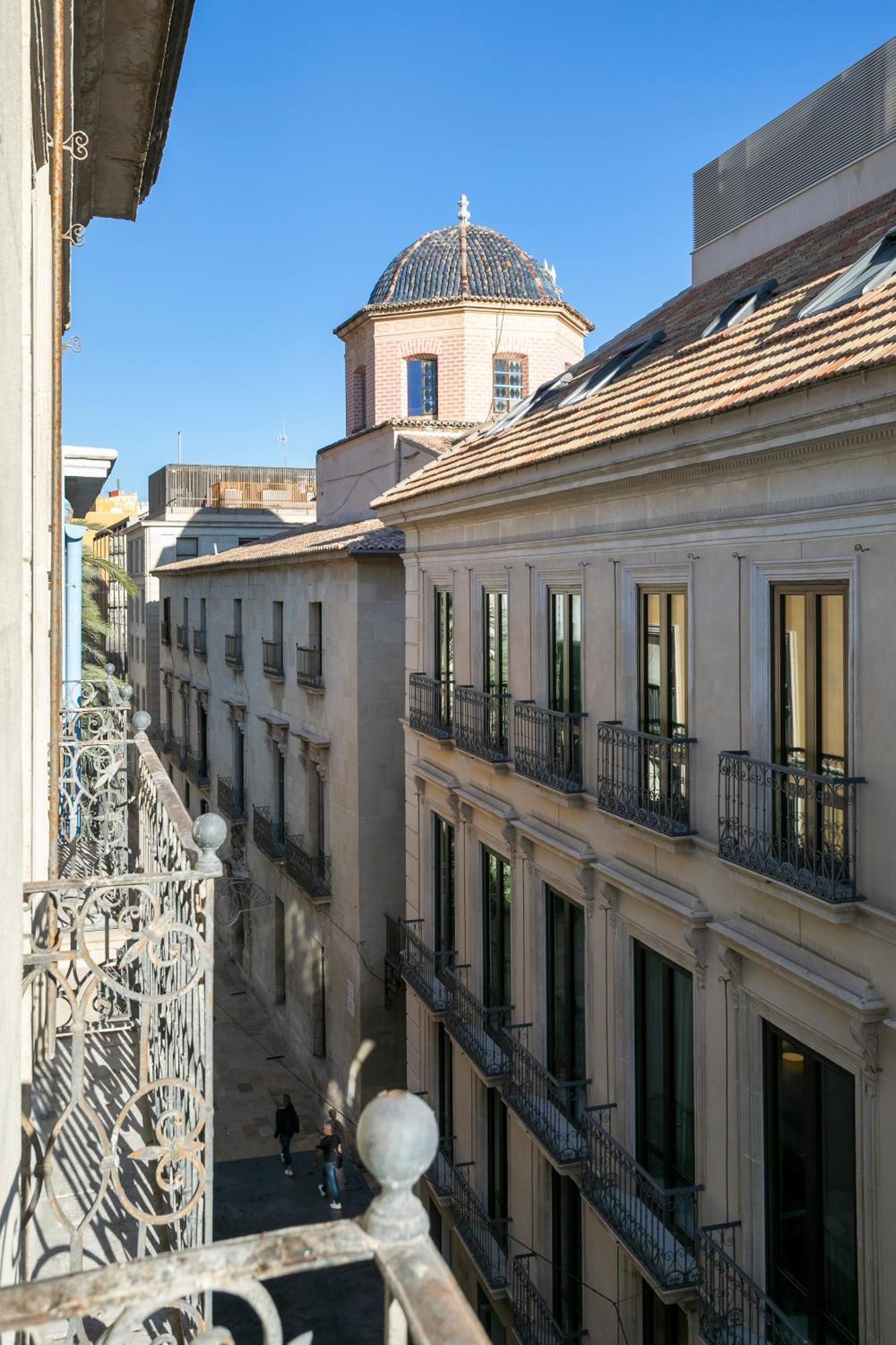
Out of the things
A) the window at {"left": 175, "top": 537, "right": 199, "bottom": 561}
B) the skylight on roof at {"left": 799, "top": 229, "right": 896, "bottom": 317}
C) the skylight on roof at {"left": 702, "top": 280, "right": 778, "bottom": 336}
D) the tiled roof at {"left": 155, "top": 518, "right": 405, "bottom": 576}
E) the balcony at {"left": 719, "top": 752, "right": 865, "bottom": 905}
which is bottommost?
the balcony at {"left": 719, "top": 752, "right": 865, "bottom": 905}

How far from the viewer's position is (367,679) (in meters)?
22.6

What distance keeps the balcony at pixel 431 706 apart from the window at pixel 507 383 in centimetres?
1261

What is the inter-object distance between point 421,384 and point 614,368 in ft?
51.3

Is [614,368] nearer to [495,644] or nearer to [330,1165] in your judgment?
[495,644]

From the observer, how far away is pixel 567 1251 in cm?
1379

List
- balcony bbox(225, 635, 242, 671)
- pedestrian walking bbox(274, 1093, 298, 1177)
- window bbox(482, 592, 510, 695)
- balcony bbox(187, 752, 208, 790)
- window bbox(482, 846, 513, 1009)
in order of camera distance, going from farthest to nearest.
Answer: balcony bbox(187, 752, 208, 790) → balcony bbox(225, 635, 242, 671) → pedestrian walking bbox(274, 1093, 298, 1177) → window bbox(482, 592, 510, 695) → window bbox(482, 846, 513, 1009)

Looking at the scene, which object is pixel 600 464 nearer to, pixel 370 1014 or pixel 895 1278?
Result: pixel 895 1278

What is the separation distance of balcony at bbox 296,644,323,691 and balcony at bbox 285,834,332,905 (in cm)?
349

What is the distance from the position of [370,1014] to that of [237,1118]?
13.3 ft

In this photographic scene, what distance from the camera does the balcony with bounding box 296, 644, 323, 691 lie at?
25062mm

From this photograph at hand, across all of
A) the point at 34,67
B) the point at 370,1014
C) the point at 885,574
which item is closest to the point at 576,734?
the point at 885,574

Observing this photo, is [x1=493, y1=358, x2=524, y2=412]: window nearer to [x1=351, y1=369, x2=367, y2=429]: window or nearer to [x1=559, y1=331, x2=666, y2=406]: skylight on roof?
[x1=351, y1=369, x2=367, y2=429]: window

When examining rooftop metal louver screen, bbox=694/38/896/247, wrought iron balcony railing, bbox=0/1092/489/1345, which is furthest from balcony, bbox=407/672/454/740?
wrought iron balcony railing, bbox=0/1092/489/1345

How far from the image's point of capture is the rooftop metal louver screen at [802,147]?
45.6 ft
